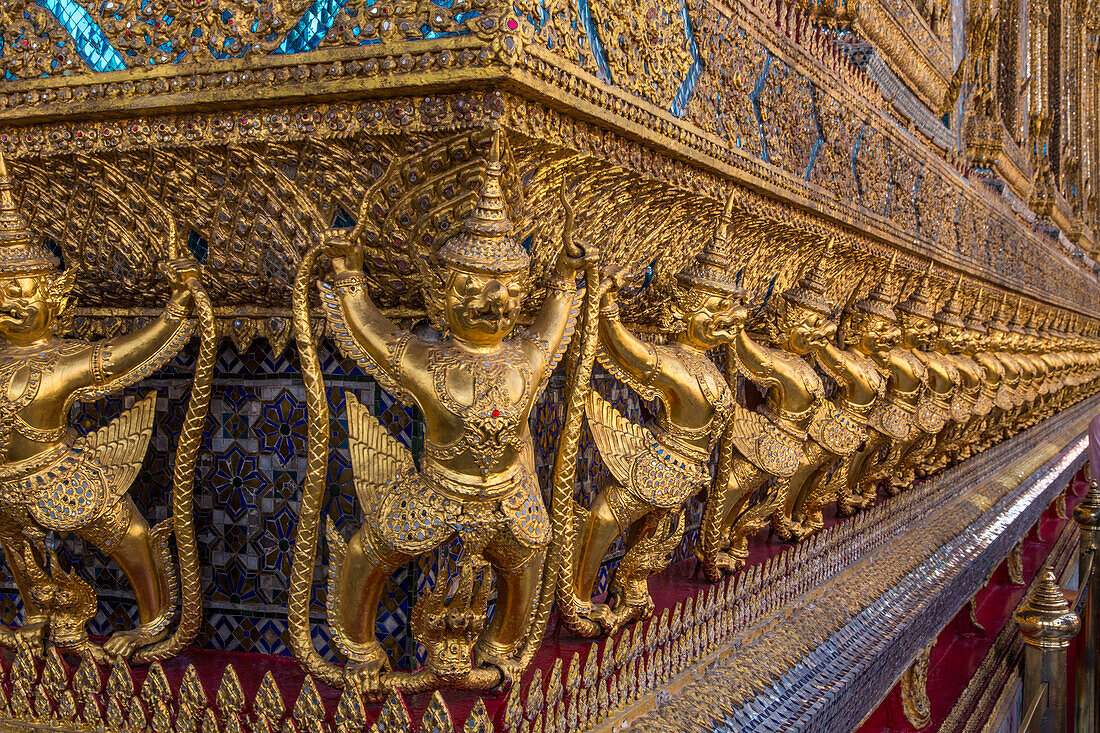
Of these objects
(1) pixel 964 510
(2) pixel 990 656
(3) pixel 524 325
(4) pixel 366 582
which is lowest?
(2) pixel 990 656

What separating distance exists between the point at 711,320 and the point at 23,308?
1.24m

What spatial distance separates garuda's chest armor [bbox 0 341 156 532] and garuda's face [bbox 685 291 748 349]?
111cm

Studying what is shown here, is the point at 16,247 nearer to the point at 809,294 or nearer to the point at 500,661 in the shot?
the point at 500,661

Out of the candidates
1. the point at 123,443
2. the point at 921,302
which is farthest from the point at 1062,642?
the point at 123,443

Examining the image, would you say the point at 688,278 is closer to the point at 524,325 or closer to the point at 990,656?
the point at 524,325

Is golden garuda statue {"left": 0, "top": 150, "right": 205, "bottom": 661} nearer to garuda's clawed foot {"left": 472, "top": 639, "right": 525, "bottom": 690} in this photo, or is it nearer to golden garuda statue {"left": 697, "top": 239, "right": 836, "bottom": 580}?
garuda's clawed foot {"left": 472, "top": 639, "right": 525, "bottom": 690}

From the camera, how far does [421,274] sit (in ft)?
5.06

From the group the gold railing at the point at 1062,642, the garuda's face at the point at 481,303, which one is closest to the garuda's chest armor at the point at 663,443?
the garuda's face at the point at 481,303

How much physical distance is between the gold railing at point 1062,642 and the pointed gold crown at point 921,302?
1071mm

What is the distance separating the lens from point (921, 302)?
160 inches

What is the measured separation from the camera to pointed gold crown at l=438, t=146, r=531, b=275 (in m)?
1.38

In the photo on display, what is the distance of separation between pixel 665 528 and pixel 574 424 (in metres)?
0.41

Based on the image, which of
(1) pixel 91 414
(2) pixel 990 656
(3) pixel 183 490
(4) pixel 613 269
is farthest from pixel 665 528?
(2) pixel 990 656

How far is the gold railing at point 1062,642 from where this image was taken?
362cm
